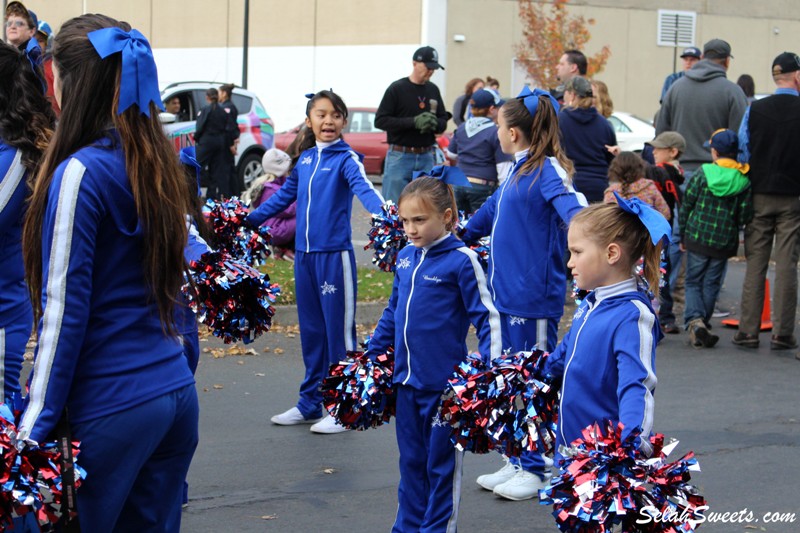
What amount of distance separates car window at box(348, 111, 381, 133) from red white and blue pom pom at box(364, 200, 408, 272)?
18.6 meters

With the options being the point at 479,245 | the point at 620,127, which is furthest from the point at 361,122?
the point at 479,245

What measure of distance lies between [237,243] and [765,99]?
5131 mm

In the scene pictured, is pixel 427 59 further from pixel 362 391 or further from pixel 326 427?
pixel 362 391

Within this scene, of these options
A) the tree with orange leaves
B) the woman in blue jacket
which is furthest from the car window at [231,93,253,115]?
the tree with orange leaves

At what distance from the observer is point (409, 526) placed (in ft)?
15.2

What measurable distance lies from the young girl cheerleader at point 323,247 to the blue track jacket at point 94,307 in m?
3.63

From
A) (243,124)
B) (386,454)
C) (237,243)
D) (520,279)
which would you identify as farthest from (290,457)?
(243,124)

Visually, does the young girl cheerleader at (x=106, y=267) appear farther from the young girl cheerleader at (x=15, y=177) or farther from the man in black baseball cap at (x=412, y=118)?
the man in black baseball cap at (x=412, y=118)

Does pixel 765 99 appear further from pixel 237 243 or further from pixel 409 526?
pixel 409 526

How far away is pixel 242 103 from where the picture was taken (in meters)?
20.6

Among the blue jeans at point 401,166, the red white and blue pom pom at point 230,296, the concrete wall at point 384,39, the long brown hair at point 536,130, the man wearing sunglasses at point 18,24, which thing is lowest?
the red white and blue pom pom at point 230,296

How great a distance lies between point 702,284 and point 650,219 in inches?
247

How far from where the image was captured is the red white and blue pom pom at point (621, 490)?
10.3 feet

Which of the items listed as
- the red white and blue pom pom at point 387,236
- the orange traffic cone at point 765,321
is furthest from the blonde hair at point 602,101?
the red white and blue pom pom at point 387,236
